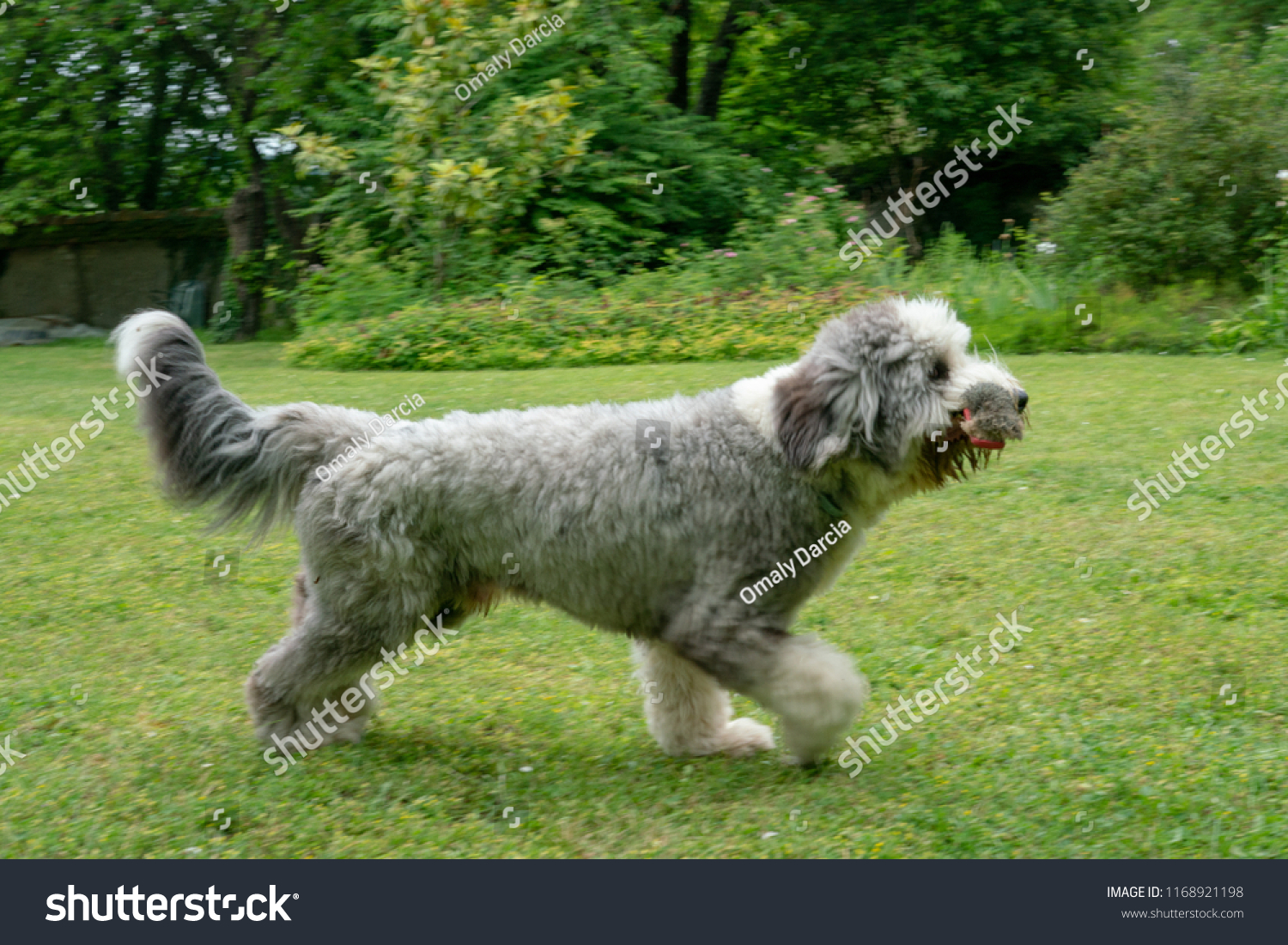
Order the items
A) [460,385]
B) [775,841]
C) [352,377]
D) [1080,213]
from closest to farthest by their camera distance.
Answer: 1. [775,841]
2. [460,385]
3. [352,377]
4. [1080,213]

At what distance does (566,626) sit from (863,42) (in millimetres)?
17931

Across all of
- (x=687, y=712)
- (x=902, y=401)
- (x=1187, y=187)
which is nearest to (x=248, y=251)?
(x=1187, y=187)

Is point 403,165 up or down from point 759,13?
down

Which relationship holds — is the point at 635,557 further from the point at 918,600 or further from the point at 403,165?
the point at 403,165

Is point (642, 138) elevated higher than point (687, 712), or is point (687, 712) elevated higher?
point (687, 712)

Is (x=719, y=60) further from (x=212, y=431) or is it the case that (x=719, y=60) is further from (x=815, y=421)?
(x=815, y=421)

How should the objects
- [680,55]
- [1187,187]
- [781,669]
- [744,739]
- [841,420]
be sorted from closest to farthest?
[781,669] < [841,420] < [744,739] < [1187,187] < [680,55]

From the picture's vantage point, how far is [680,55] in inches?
852

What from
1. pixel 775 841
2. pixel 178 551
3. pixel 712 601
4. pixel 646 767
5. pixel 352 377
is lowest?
pixel 352 377

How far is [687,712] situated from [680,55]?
18.6m

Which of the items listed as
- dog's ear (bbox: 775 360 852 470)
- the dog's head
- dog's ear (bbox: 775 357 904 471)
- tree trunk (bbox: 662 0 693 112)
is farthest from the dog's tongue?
tree trunk (bbox: 662 0 693 112)

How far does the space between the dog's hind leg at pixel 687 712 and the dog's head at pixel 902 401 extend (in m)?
1.02

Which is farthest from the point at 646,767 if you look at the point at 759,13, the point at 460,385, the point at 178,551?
the point at 759,13

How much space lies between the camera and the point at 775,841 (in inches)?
161
